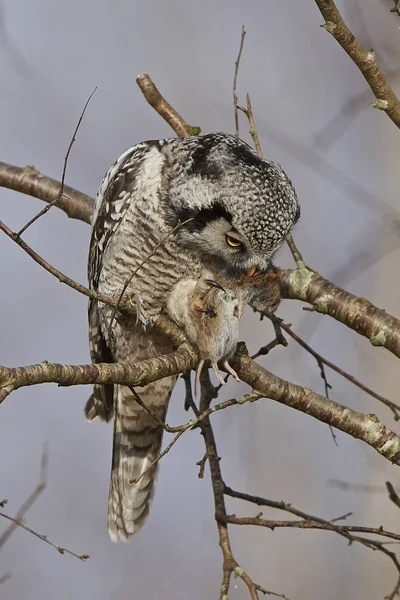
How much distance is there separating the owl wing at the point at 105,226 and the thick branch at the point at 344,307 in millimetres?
747

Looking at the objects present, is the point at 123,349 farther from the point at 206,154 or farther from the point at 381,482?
the point at 381,482

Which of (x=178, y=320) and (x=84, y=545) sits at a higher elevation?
(x=84, y=545)

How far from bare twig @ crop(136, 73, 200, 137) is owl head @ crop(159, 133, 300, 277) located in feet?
Result: 2.94

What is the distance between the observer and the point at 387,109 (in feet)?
9.67

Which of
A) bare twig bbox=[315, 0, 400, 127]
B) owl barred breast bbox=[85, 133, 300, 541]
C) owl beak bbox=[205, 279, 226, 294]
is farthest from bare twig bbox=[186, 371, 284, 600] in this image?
bare twig bbox=[315, 0, 400, 127]

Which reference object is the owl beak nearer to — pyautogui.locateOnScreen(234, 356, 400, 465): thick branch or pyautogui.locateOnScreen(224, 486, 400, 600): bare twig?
pyautogui.locateOnScreen(234, 356, 400, 465): thick branch

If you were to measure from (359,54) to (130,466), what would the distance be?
240 cm

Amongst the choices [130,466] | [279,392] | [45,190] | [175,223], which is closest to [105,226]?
[175,223]

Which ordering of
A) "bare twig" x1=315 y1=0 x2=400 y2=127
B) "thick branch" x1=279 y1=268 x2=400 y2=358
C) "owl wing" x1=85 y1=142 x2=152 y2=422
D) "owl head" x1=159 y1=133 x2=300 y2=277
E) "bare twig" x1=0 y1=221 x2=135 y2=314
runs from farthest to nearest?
1. "owl wing" x1=85 y1=142 x2=152 y2=422
2. "thick branch" x1=279 y1=268 x2=400 y2=358
3. "owl head" x1=159 y1=133 x2=300 y2=277
4. "bare twig" x1=315 y1=0 x2=400 y2=127
5. "bare twig" x1=0 y1=221 x2=135 y2=314

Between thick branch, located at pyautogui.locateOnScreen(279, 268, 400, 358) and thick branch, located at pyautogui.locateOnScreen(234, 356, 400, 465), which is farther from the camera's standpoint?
thick branch, located at pyautogui.locateOnScreen(279, 268, 400, 358)

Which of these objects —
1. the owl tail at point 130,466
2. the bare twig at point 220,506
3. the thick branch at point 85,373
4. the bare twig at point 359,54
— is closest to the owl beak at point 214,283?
the bare twig at point 220,506

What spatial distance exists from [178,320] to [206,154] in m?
0.69

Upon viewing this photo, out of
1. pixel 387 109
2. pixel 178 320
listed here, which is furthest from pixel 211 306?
pixel 387 109

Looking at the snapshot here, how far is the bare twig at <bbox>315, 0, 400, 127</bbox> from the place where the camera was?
2.75 meters
